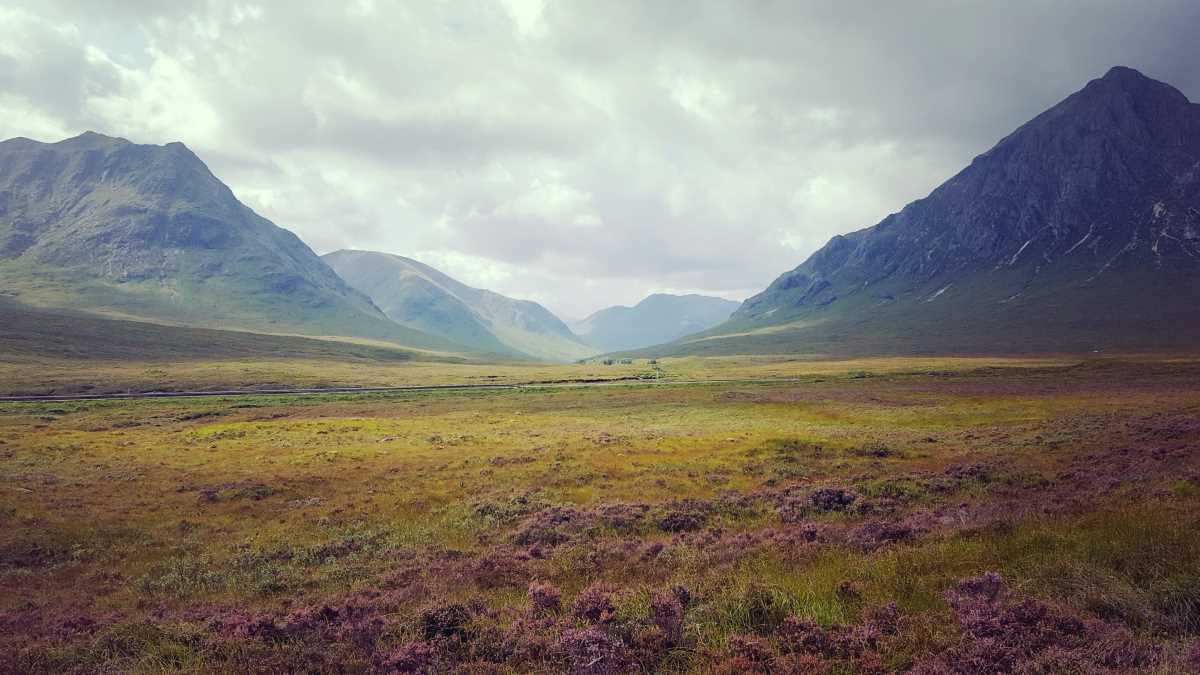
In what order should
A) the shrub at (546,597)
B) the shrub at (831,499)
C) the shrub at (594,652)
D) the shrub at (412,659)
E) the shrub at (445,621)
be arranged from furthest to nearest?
the shrub at (831,499) < the shrub at (546,597) < the shrub at (445,621) < the shrub at (412,659) < the shrub at (594,652)

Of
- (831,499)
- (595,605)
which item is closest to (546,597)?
(595,605)

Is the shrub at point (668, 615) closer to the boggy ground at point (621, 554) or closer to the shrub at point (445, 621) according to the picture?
the boggy ground at point (621, 554)

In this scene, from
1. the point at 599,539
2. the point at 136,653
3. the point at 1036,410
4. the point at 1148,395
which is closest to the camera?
the point at 136,653

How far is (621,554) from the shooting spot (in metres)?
14.6

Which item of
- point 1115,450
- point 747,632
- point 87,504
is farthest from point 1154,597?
point 87,504

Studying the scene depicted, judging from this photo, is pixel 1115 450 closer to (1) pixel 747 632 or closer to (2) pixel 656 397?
(1) pixel 747 632

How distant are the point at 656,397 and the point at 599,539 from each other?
62.6 metres

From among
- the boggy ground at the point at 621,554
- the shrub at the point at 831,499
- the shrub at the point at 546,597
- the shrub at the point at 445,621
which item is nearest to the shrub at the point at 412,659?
the boggy ground at the point at 621,554

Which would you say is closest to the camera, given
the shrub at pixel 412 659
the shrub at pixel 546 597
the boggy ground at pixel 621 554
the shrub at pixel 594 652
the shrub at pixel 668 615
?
the shrub at pixel 594 652

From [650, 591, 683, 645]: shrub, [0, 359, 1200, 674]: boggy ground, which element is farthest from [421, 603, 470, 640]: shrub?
[650, 591, 683, 645]: shrub

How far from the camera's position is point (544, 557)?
49.2ft

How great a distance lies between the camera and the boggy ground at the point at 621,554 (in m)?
8.15

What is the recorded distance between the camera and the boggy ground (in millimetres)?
8148

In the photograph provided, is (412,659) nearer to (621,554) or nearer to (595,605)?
(595,605)
